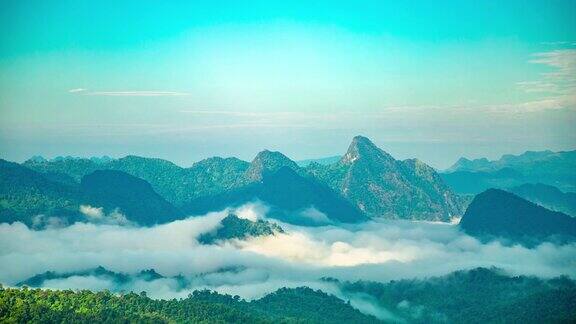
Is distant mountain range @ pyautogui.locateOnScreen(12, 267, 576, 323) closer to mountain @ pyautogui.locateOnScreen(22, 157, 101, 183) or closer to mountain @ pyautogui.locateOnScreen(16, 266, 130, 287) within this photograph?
mountain @ pyautogui.locateOnScreen(16, 266, 130, 287)

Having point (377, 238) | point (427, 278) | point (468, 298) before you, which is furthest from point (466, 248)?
point (468, 298)

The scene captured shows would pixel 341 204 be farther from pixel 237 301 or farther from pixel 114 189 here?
pixel 237 301

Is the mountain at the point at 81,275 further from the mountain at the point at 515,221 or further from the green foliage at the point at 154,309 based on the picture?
the mountain at the point at 515,221

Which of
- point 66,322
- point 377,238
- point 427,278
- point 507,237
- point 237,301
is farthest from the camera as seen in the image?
point 377,238

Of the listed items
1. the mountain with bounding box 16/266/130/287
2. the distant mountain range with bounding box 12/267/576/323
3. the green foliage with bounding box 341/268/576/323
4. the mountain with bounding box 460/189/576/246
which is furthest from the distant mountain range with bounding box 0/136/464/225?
the green foliage with bounding box 341/268/576/323

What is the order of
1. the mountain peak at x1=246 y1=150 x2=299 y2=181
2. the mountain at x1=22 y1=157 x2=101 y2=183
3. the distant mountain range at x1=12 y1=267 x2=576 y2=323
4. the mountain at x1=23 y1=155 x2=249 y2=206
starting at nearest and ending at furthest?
the distant mountain range at x1=12 y1=267 x2=576 y2=323 → the mountain at x1=22 y1=157 x2=101 y2=183 → the mountain peak at x1=246 y1=150 x2=299 y2=181 → the mountain at x1=23 y1=155 x2=249 y2=206

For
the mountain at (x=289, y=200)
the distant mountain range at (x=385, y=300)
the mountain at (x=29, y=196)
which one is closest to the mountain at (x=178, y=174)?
the mountain at (x=289, y=200)
